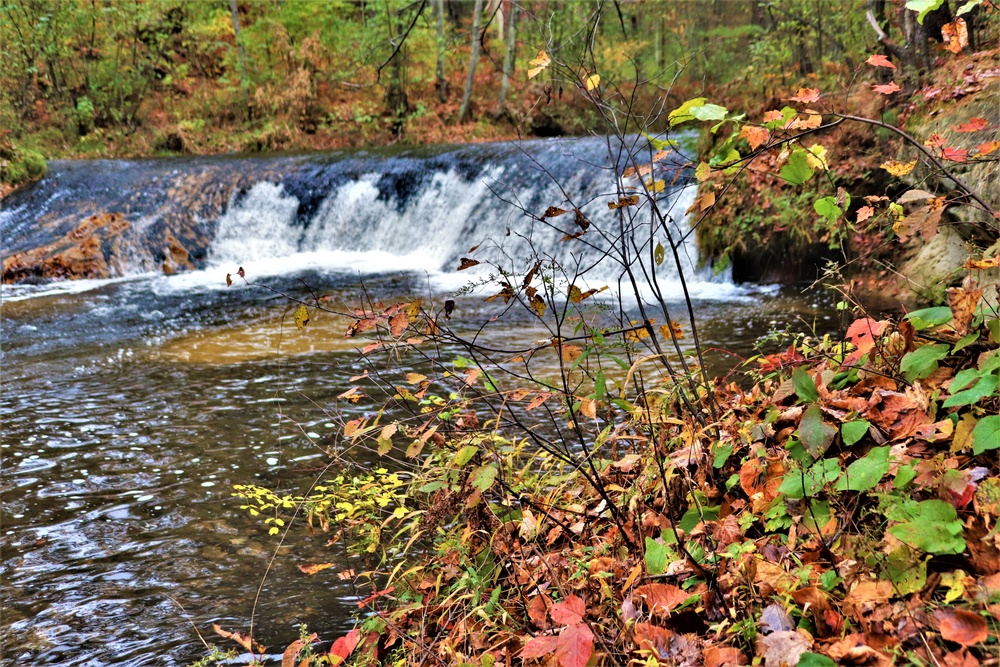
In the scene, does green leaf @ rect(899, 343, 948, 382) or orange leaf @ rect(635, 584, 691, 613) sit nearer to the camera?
orange leaf @ rect(635, 584, 691, 613)

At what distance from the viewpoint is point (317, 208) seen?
13.9 m

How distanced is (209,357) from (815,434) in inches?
247

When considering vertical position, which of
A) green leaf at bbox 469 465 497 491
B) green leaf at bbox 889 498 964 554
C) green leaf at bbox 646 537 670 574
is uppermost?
green leaf at bbox 889 498 964 554

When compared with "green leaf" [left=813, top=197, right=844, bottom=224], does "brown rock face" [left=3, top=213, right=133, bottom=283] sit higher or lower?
lower

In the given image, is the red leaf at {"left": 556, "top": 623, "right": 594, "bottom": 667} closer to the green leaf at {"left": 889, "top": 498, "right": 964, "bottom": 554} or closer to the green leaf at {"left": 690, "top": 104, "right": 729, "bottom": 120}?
the green leaf at {"left": 889, "top": 498, "right": 964, "bottom": 554}

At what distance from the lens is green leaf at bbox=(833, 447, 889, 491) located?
1872 mm

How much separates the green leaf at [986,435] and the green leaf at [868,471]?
0.22 meters

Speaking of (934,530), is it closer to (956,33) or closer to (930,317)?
(930,317)

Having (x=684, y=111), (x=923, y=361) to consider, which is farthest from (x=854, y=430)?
(x=684, y=111)

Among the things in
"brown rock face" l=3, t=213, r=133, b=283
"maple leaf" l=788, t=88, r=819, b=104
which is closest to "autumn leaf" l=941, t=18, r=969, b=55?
"maple leaf" l=788, t=88, r=819, b=104

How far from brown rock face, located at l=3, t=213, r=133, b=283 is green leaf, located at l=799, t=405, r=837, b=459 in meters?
12.4

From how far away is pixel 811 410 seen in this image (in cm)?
218

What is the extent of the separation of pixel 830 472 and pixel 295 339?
21.1ft

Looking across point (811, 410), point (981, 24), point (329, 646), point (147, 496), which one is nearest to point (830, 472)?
point (811, 410)
